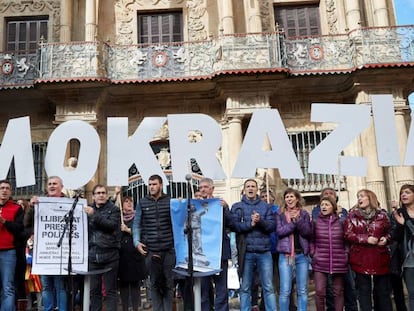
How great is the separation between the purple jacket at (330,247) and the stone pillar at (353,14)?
31.3 ft

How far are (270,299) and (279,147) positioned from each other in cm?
213

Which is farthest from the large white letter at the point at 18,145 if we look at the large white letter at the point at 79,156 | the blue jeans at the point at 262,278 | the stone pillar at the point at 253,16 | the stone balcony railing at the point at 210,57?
the stone pillar at the point at 253,16

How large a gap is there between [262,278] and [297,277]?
19.4 inches

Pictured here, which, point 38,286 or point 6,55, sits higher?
point 6,55

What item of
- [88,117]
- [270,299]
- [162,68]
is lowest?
[270,299]

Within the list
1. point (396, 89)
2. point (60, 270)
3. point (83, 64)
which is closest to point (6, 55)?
point (83, 64)

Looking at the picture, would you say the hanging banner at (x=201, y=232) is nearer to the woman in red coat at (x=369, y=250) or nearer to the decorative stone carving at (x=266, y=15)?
the woman in red coat at (x=369, y=250)

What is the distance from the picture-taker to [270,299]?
Result: 19.0ft

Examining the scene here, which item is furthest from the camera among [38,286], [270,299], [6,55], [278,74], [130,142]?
[6,55]

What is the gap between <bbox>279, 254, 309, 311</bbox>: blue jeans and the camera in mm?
5785

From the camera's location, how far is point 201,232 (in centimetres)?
532

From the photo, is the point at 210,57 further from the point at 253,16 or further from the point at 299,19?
the point at 299,19

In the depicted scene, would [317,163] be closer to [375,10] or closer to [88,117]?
[88,117]

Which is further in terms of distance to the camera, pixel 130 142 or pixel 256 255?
pixel 130 142
